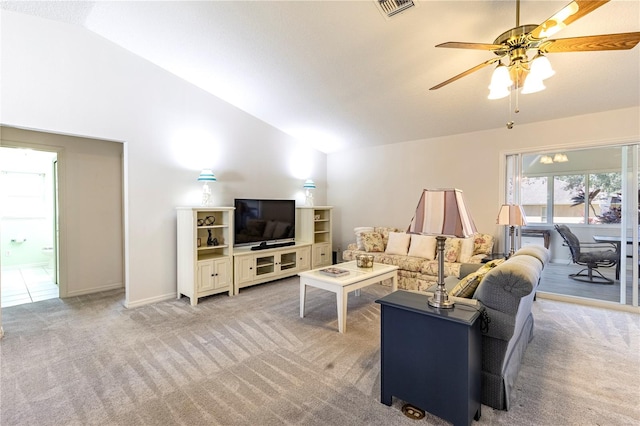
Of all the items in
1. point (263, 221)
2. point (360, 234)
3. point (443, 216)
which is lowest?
point (360, 234)

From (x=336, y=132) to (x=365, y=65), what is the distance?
79.9 inches

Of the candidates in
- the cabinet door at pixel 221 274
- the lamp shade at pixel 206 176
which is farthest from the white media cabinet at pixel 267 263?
the lamp shade at pixel 206 176

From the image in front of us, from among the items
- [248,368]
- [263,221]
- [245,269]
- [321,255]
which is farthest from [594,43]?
[321,255]

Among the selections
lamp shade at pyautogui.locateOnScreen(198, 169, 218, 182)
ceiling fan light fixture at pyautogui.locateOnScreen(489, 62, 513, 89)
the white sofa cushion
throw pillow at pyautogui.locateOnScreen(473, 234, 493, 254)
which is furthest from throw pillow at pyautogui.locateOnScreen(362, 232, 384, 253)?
ceiling fan light fixture at pyautogui.locateOnScreen(489, 62, 513, 89)

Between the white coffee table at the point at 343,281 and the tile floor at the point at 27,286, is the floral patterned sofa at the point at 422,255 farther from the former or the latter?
the tile floor at the point at 27,286

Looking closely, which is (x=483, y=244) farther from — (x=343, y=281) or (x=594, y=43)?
(x=594, y=43)

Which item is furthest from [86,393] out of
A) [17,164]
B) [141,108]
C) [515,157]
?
[17,164]

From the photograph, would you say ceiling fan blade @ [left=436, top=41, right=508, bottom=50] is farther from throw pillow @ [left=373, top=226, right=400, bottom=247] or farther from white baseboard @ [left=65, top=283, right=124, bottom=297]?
white baseboard @ [left=65, top=283, right=124, bottom=297]

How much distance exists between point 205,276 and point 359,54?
3251 mm

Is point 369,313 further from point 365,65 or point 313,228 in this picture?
point 365,65

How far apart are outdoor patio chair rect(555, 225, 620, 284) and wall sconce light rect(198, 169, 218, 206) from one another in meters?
5.41

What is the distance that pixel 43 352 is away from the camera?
256 cm

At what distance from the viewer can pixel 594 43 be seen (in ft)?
6.32

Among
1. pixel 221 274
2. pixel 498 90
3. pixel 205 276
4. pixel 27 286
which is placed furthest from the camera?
pixel 27 286
